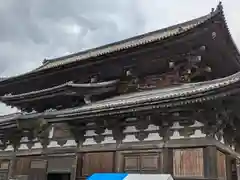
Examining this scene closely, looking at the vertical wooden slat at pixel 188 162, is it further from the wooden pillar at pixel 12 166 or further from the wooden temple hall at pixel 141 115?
the wooden pillar at pixel 12 166

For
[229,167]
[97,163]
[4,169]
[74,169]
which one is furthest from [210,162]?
[4,169]

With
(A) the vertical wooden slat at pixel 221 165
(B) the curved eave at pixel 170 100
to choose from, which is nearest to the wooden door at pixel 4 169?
(B) the curved eave at pixel 170 100

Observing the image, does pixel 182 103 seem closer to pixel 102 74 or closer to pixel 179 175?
pixel 179 175

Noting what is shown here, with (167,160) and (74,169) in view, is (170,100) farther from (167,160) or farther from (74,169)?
(74,169)

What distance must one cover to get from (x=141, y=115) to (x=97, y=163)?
2.33 meters

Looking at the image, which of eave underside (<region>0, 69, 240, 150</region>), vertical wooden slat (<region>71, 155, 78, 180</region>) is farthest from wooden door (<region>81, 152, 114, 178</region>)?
eave underside (<region>0, 69, 240, 150</region>)

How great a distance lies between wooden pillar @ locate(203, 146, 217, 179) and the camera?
302 inches

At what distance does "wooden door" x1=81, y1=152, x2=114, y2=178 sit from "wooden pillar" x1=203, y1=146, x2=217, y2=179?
2917 millimetres

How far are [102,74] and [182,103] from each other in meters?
5.23

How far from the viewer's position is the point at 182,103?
747cm

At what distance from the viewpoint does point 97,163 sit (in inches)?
379

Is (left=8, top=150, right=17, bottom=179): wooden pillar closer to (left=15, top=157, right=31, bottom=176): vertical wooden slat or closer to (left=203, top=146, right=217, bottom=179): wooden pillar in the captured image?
(left=15, top=157, right=31, bottom=176): vertical wooden slat

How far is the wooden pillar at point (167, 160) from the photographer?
8289mm

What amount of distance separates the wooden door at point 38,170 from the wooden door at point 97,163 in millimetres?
1775
